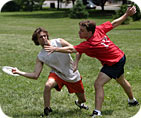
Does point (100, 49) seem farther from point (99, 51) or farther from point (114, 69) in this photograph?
point (114, 69)

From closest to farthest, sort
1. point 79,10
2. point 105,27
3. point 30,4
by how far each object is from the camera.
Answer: point 105,27, point 79,10, point 30,4

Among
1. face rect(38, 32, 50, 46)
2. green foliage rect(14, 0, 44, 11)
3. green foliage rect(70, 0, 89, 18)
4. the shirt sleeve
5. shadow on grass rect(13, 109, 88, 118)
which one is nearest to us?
face rect(38, 32, 50, 46)

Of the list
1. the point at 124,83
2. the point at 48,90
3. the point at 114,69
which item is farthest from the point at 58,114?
the point at 124,83

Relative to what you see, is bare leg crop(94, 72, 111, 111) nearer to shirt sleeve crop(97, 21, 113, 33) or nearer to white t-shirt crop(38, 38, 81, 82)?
white t-shirt crop(38, 38, 81, 82)

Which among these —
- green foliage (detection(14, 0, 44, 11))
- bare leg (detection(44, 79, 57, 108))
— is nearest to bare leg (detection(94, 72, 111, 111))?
bare leg (detection(44, 79, 57, 108))

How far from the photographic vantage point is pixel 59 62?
5.06 metres

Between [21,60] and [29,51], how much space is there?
6.32 feet

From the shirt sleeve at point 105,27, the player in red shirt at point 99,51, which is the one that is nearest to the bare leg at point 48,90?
the player in red shirt at point 99,51

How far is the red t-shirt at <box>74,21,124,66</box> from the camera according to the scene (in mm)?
4773

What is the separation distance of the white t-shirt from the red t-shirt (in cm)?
39

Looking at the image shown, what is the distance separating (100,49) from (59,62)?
26.5 inches

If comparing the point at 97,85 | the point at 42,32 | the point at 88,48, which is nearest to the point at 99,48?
the point at 88,48

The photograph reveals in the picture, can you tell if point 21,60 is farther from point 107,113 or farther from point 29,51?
point 107,113

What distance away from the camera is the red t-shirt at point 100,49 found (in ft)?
15.7
